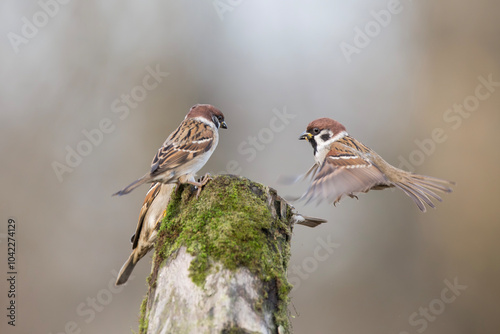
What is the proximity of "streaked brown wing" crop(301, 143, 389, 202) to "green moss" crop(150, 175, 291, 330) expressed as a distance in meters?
1.05

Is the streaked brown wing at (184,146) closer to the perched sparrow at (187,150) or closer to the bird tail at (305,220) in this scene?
the perched sparrow at (187,150)

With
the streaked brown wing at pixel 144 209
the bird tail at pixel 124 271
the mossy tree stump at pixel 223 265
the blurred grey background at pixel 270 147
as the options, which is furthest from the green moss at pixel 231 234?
the blurred grey background at pixel 270 147

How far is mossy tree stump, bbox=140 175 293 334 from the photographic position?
242 cm

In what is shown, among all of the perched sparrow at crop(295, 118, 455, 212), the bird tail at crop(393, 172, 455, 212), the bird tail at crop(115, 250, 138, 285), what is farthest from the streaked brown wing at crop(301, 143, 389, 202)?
the bird tail at crop(115, 250, 138, 285)

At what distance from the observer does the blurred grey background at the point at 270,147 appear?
7.17 m

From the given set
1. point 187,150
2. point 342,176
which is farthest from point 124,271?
point 342,176

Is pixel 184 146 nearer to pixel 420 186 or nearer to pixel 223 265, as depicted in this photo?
pixel 223 265

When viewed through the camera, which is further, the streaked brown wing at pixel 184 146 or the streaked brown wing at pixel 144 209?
the streaked brown wing at pixel 144 209

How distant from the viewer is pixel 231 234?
2764mm

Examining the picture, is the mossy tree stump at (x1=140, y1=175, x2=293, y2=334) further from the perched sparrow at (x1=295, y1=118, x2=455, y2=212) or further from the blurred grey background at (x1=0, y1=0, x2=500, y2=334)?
the blurred grey background at (x1=0, y1=0, x2=500, y2=334)

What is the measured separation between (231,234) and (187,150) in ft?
5.64

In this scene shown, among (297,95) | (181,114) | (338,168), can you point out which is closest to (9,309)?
(181,114)

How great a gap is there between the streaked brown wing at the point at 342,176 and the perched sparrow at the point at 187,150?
101 centimetres

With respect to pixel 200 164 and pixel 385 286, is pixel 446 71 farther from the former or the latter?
pixel 200 164
